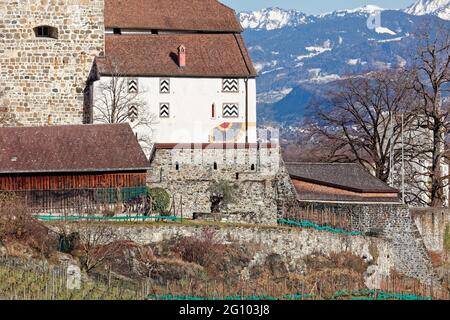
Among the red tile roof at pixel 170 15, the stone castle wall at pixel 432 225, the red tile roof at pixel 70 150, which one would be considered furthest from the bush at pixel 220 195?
the red tile roof at pixel 170 15

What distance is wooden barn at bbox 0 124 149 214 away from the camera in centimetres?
5650

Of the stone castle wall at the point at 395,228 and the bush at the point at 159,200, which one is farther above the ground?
the bush at the point at 159,200

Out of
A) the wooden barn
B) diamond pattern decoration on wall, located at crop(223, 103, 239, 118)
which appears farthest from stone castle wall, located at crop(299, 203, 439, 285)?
diamond pattern decoration on wall, located at crop(223, 103, 239, 118)

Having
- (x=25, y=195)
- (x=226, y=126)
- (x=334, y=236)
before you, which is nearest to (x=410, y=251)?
(x=334, y=236)

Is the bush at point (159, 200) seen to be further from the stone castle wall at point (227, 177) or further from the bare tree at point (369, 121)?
the bare tree at point (369, 121)

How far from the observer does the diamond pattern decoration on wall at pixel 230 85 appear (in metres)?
69.2

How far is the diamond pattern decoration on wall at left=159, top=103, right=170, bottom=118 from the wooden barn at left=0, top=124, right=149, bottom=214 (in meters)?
9.51

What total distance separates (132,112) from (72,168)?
11.5 metres

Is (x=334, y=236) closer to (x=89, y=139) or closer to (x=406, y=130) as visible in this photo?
(x=89, y=139)

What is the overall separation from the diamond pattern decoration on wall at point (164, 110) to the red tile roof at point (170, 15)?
184 inches

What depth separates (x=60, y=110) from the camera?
67.3 metres

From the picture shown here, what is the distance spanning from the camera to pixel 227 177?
61.3 m

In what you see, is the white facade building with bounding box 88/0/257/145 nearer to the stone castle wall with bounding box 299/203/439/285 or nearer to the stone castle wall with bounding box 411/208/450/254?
the stone castle wall with bounding box 299/203/439/285

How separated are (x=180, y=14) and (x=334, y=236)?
63.9 feet
